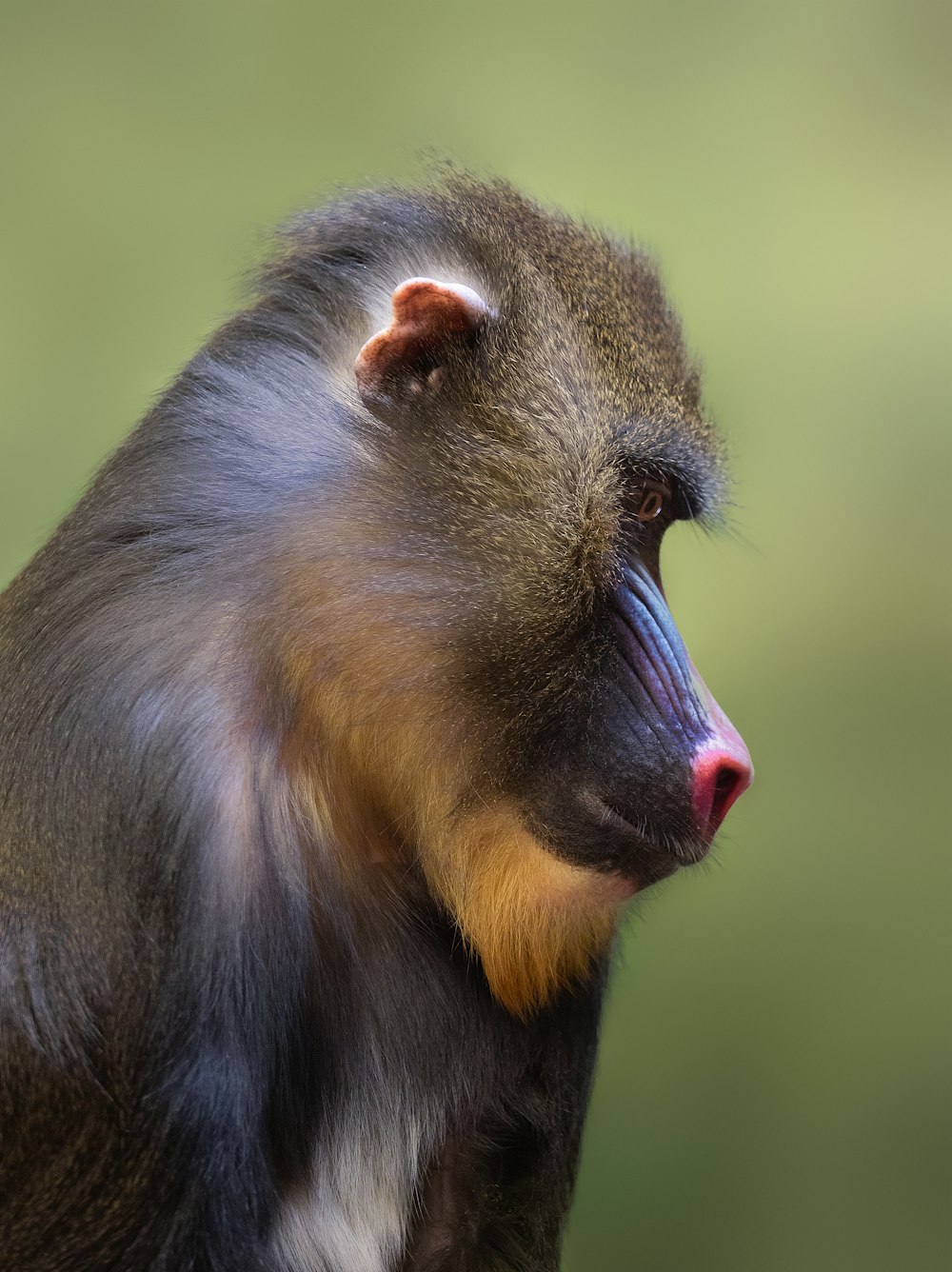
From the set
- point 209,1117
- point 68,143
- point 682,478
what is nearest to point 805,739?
point 682,478

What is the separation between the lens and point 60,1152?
70.5 inches

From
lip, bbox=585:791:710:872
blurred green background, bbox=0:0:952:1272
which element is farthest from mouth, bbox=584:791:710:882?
blurred green background, bbox=0:0:952:1272

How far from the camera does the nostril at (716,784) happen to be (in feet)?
6.23

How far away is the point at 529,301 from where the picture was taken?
195cm

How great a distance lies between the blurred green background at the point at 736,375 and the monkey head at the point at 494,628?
1200 mm

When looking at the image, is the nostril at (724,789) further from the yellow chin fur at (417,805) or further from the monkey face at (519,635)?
the yellow chin fur at (417,805)

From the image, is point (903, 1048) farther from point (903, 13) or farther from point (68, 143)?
point (68, 143)

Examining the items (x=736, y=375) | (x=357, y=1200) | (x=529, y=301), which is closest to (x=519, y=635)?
(x=529, y=301)

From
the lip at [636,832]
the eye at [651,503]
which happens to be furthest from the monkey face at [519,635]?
the eye at [651,503]

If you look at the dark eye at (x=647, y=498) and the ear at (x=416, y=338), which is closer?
the ear at (x=416, y=338)

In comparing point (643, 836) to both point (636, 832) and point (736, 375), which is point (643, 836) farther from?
point (736, 375)

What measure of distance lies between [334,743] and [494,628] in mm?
273

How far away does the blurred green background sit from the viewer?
123 inches

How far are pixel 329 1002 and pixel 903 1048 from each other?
1780mm
